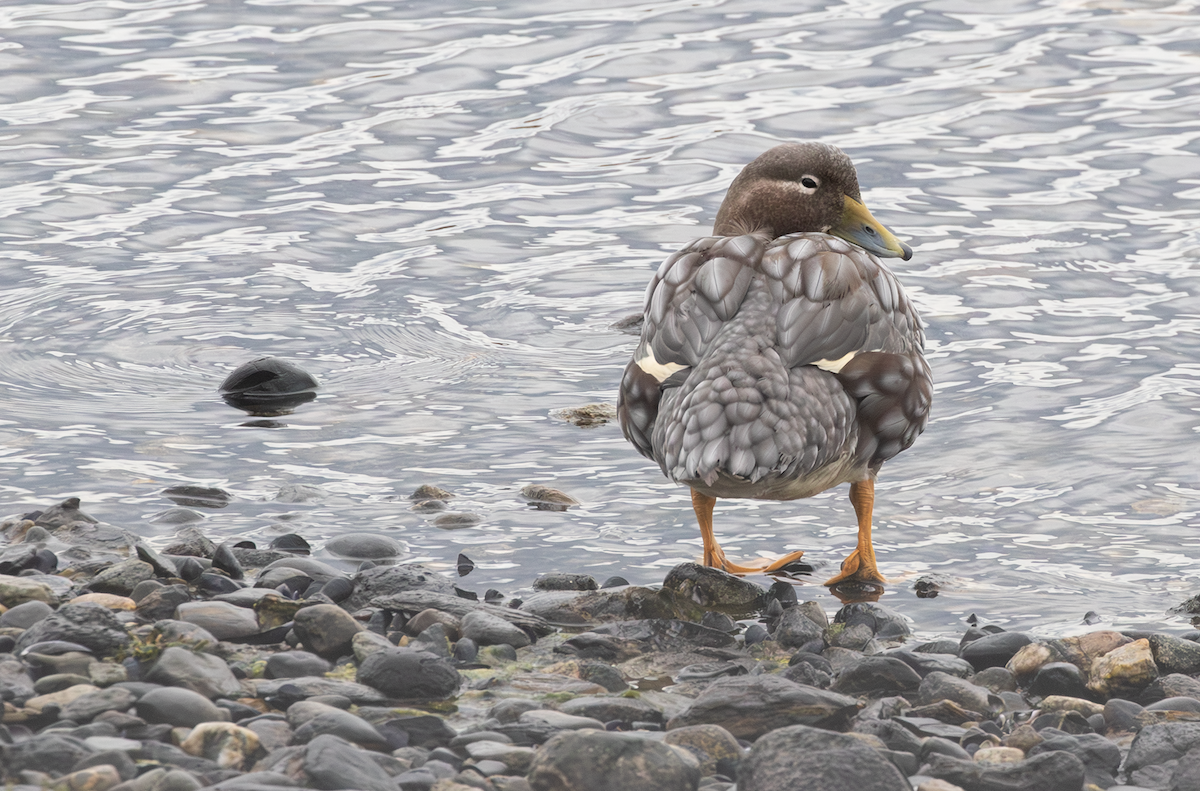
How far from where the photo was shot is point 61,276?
38.1 feet

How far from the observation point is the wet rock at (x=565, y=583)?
6.79 metres

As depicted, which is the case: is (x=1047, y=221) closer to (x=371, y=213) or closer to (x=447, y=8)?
(x=371, y=213)

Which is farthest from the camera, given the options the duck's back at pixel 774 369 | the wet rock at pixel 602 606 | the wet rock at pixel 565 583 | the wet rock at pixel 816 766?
the wet rock at pixel 565 583

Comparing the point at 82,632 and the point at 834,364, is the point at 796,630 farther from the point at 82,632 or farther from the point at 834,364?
the point at 82,632

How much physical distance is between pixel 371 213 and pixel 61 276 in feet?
8.70

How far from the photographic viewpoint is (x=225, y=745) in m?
4.38

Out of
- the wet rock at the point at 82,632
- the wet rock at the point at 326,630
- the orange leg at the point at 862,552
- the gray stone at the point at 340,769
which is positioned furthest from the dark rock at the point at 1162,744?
the wet rock at the point at 82,632

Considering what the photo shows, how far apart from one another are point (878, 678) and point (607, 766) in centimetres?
151

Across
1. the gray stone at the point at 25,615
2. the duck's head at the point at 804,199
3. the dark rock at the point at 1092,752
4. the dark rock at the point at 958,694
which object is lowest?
the dark rock at the point at 958,694

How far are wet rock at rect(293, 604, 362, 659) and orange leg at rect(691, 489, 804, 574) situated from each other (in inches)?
81.6

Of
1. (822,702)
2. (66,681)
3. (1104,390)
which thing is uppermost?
(66,681)

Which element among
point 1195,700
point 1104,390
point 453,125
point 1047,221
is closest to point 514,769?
point 1195,700

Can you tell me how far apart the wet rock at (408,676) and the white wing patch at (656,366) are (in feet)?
5.99

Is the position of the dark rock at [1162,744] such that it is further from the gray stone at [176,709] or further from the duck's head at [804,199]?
the duck's head at [804,199]
